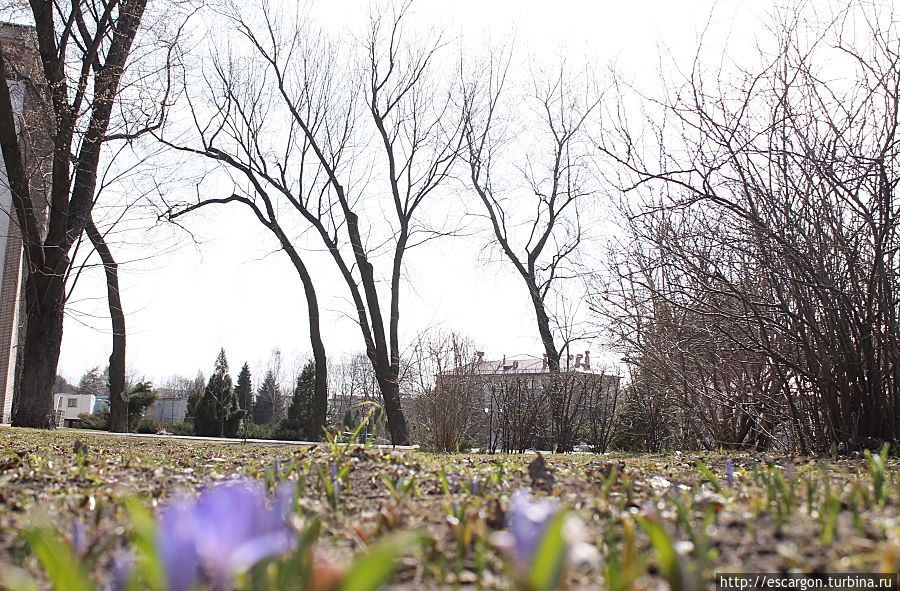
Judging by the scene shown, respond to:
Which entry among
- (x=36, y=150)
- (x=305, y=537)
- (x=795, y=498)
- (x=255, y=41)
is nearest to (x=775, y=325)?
(x=795, y=498)

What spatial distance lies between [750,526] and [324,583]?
3.15ft

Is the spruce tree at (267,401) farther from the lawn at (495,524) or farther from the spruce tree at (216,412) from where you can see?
the lawn at (495,524)

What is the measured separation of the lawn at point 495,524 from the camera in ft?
3.03

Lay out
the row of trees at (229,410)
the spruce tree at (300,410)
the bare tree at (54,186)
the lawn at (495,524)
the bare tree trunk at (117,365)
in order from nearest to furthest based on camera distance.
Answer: the lawn at (495,524) → the bare tree at (54,186) → the bare tree trunk at (117,365) → the spruce tree at (300,410) → the row of trees at (229,410)

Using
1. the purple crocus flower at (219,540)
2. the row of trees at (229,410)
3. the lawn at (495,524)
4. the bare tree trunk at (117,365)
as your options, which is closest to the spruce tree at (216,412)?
the row of trees at (229,410)

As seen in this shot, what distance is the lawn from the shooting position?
0.92 m

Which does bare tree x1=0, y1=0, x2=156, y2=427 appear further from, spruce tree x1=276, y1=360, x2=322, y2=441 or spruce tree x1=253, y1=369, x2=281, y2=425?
spruce tree x1=253, y1=369, x2=281, y2=425

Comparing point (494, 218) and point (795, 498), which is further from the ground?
point (494, 218)

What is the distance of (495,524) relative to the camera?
1505 millimetres

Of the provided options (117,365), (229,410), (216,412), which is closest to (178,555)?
(117,365)

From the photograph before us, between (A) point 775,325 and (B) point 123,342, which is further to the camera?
(B) point 123,342

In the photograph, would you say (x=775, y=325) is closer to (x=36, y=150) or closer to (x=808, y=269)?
(x=808, y=269)

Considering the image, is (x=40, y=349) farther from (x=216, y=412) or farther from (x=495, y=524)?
(x=216, y=412)

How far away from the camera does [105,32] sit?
9.91 meters
